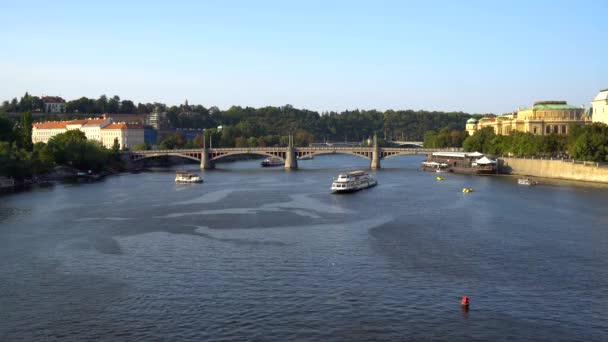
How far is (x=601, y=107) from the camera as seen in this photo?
254 feet

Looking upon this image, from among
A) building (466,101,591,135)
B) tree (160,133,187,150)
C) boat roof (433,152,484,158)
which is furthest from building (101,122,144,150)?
building (466,101,591,135)

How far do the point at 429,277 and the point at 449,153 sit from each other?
57306 mm

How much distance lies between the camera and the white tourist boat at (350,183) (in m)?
51.3

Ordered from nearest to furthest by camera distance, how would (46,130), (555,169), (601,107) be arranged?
(555,169) → (601,107) → (46,130)

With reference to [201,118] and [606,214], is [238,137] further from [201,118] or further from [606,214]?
[606,214]

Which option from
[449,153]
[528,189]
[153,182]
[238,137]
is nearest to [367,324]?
[528,189]

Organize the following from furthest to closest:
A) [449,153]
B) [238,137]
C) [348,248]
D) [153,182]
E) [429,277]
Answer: [238,137] < [449,153] < [153,182] < [348,248] < [429,277]

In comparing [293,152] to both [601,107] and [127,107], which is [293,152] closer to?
[601,107]

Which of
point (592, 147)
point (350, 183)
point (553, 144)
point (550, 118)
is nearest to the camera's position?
point (350, 183)

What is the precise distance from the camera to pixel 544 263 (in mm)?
24969

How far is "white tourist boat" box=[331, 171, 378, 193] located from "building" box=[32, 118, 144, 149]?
58.8 meters

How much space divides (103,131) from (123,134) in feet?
18.6

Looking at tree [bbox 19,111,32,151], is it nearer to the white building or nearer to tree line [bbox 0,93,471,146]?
the white building

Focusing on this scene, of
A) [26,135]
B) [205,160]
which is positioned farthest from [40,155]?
[205,160]
